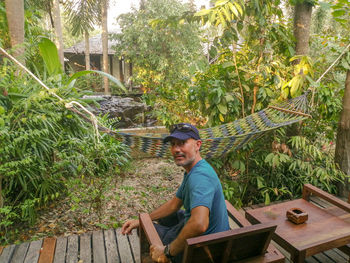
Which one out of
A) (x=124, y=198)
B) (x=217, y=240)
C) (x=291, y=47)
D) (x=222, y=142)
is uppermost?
(x=291, y=47)

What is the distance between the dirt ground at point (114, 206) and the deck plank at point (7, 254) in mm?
348

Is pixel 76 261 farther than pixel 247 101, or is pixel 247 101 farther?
pixel 247 101

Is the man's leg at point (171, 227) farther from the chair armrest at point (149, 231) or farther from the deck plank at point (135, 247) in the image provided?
the deck plank at point (135, 247)

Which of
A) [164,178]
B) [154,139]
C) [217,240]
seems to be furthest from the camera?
[164,178]

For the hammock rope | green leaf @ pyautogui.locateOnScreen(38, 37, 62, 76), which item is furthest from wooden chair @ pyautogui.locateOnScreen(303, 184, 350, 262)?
green leaf @ pyautogui.locateOnScreen(38, 37, 62, 76)

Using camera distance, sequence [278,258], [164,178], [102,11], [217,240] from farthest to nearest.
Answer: [102,11] → [164,178] → [278,258] → [217,240]

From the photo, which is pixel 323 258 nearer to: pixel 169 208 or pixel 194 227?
pixel 169 208

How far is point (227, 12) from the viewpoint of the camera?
1.93 meters

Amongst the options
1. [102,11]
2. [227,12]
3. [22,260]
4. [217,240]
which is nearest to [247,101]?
[227,12]

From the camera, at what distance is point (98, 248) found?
1.73 metres

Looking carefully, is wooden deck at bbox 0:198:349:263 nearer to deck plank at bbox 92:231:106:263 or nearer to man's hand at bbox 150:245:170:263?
deck plank at bbox 92:231:106:263

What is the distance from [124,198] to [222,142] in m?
1.58

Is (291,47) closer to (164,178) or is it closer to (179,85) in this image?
(179,85)

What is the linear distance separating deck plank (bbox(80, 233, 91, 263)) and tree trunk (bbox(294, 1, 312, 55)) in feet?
7.98
